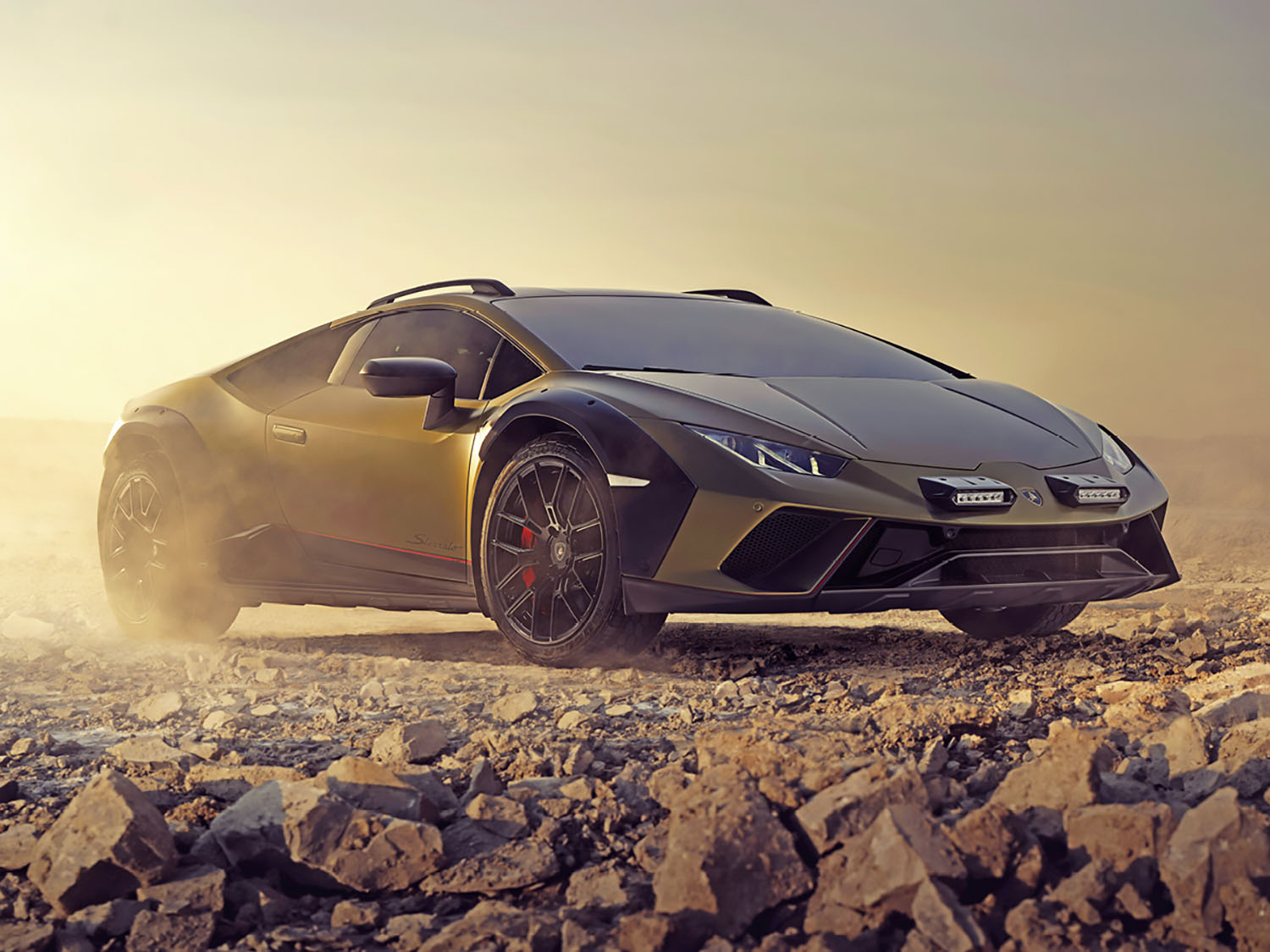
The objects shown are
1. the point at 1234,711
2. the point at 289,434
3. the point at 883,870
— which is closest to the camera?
the point at 883,870

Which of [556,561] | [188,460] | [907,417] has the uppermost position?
[907,417]

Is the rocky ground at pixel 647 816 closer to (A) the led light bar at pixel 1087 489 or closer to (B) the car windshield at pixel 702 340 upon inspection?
(A) the led light bar at pixel 1087 489

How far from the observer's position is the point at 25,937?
239 centimetres

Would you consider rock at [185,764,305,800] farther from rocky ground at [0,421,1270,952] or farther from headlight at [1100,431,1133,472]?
headlight at [1100,431,1133,472]

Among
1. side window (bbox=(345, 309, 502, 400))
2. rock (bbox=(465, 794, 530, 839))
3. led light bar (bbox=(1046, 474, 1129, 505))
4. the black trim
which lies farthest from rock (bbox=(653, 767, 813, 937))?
side window (bbox=(345, 309, 502, 400))

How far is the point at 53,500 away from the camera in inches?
720

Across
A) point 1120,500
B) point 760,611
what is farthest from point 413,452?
point 1120,500

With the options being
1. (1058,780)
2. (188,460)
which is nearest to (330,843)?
(1058,780)

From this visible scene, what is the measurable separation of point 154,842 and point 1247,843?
2006 mm

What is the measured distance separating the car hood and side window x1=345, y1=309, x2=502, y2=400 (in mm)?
797

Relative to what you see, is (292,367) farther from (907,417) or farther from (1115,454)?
(1115,454)

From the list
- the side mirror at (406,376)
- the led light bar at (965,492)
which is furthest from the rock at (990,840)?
the side mirror at (406,376)

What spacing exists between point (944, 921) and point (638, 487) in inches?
90.6

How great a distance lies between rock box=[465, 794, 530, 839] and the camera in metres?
2.72
